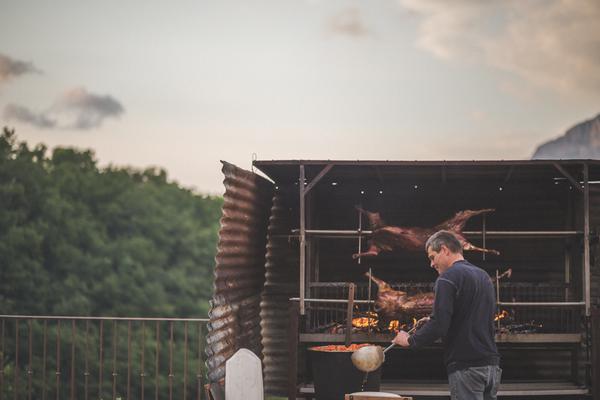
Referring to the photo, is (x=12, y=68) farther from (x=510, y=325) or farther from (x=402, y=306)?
(x=510, y=325)

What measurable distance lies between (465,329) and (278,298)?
20.4 feet

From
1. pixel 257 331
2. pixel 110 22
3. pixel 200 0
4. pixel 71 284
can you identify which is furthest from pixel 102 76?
pixel 257 331

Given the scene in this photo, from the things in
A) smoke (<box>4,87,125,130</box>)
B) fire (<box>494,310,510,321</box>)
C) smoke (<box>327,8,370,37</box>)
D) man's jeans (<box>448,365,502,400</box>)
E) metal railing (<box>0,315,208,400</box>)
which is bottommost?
metal railing (<box>0,315,208,400</box>)

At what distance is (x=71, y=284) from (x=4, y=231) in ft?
12.8

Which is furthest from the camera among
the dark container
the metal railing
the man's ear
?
the metal railing

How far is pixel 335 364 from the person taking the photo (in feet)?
32.1

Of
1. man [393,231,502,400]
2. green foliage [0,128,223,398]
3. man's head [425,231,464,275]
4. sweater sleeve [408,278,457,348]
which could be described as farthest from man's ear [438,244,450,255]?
green foliage [0,128,223,398]

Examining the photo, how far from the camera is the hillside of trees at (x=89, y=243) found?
1559 inches

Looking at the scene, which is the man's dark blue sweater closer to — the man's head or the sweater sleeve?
the sweater sleeve

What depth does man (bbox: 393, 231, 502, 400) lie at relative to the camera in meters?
7.23

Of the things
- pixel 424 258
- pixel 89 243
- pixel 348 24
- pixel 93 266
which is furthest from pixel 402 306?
pixel 89 243

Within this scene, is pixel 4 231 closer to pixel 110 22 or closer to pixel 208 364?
pixel 110 22

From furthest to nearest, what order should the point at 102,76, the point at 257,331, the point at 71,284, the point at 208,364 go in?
1. the point at 102,76
2. the point at 71,284
3. the point at 257,331
4. the point at 208,364

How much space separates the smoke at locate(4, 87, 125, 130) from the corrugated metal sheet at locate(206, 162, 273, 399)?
1495 inches
